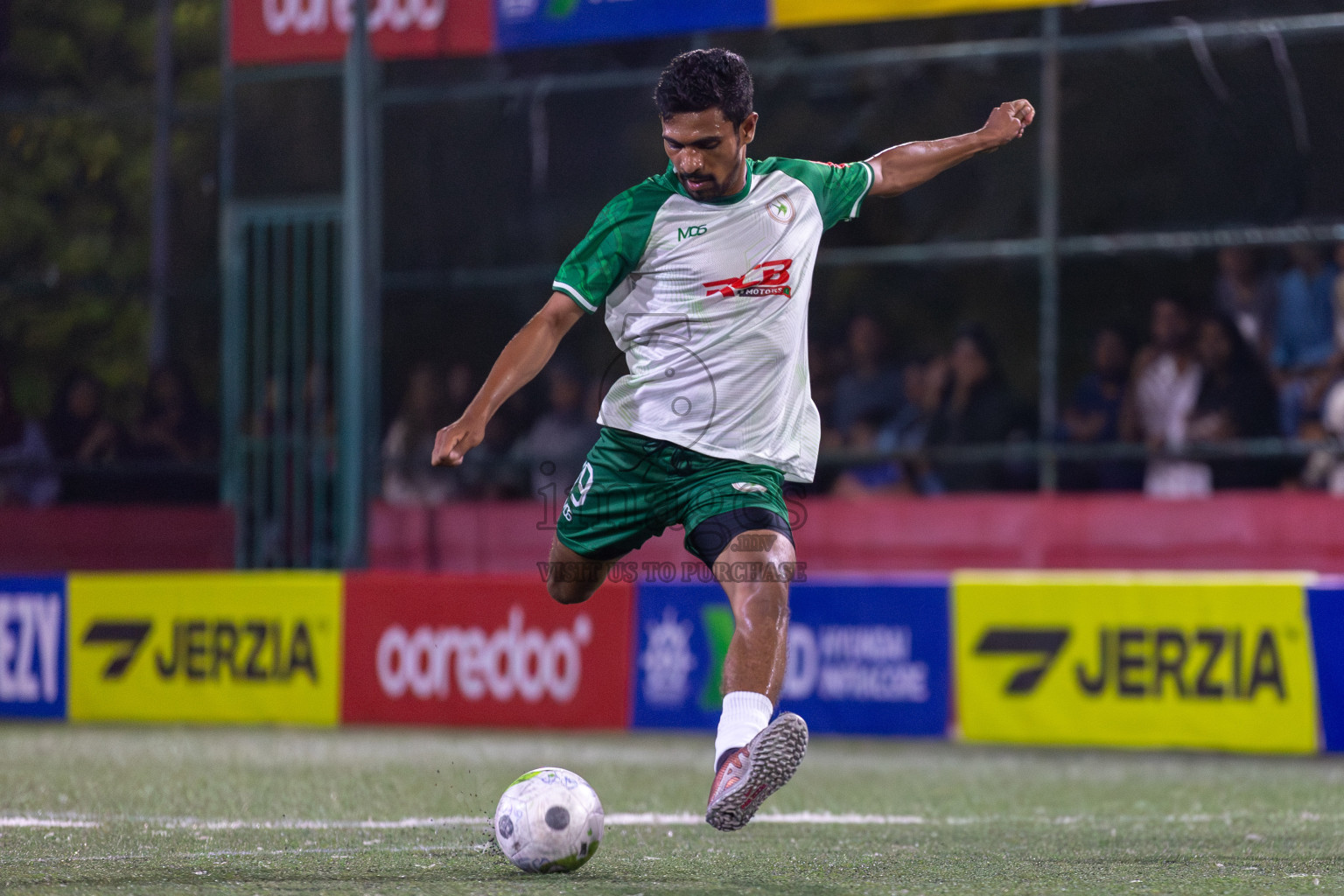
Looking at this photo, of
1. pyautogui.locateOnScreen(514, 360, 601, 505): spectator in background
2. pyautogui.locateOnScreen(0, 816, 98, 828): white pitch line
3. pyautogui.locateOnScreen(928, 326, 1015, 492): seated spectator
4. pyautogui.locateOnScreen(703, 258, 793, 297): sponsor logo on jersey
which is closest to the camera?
pyautogui.locateOnScreen(703, 258, 793, 297): sponsor logo on jersey

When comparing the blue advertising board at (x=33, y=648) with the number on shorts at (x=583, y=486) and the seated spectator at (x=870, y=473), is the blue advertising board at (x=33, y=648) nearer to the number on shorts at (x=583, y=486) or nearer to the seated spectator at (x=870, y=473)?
the seated spectator at (x=870, y=473)

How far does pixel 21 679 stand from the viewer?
42.5 feet

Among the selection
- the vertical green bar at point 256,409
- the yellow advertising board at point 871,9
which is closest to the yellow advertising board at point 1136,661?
the yellow advertising board at point 871,9

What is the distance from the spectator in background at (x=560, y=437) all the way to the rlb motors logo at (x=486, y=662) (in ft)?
6.11

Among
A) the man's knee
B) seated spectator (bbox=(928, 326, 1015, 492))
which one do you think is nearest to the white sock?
the man's knee

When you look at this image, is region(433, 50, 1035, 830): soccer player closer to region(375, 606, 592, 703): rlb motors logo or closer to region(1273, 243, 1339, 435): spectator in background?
region(375, 606, 592, 703): rlb motors logo

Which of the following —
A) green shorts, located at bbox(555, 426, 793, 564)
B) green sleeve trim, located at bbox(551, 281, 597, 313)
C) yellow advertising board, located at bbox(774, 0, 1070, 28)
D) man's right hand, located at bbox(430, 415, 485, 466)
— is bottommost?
green shorts, located at bbox(555, 426, 793, 564)

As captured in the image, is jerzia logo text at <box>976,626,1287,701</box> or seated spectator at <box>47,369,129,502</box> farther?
seated spectator at <box>47,369,129,502</box>

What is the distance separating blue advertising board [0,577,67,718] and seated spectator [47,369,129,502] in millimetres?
2186

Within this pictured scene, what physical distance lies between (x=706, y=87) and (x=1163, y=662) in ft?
18.6

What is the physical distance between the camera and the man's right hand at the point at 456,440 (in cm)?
562

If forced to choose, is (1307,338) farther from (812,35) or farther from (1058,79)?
(812,35)

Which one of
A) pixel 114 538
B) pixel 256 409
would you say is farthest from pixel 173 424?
pixel 114 538

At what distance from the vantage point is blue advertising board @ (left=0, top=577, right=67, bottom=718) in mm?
12922
